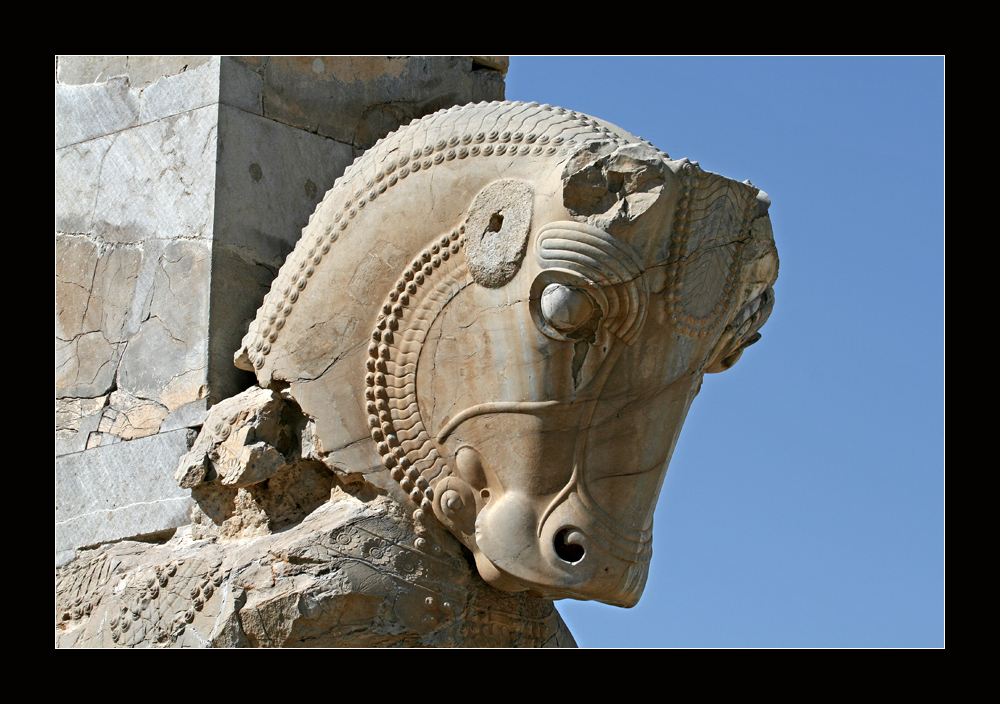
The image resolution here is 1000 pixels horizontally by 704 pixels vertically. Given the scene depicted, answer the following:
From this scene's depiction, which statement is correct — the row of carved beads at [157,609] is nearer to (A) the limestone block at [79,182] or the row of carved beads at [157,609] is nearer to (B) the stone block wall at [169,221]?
(B) the stone block wall at [169,221]

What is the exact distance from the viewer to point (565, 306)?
3992mm

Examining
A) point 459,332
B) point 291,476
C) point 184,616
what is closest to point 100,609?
point 184,616

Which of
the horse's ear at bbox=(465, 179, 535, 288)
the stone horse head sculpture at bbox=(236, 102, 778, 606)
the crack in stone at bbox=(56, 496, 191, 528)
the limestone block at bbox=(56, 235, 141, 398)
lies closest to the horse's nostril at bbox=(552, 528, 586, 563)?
the stone horse head sculpture at bbox=(236, 102, 778, 606)

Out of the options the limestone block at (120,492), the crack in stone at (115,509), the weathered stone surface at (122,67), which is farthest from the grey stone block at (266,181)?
the crack in stone at (115,509)

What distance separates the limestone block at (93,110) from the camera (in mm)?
5184

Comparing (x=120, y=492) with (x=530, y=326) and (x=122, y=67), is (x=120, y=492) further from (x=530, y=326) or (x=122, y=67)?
(x=530, y=326)

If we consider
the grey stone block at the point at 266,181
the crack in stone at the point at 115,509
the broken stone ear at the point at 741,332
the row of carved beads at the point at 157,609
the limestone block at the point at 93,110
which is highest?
the limestone block at the point at 93,110

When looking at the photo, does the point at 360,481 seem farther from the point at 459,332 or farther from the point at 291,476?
the point at 459,332

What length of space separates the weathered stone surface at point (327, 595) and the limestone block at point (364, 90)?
1.46 meters

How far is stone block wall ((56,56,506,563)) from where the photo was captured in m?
4.80

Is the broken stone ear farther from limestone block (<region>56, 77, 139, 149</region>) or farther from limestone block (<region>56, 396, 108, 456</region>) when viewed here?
limestone block (<region>56, 77, 139, 149</region>)

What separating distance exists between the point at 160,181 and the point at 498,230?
147 centimetres

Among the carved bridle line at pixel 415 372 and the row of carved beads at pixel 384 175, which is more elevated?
the row of carved beads at pixel 384 175
